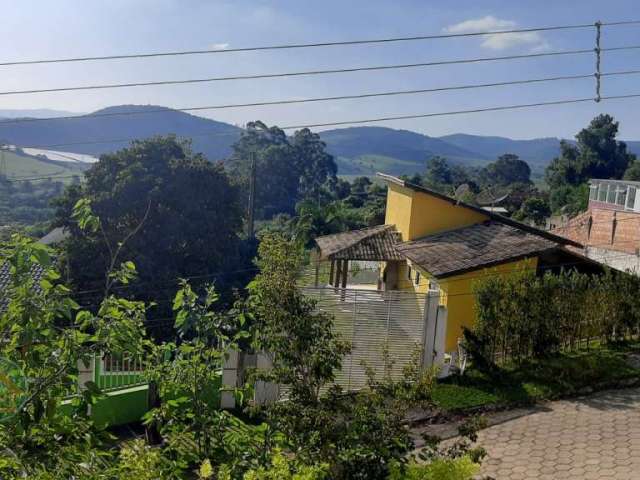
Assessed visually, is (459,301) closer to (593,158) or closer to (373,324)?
(373,324)

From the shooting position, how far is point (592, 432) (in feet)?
27.1

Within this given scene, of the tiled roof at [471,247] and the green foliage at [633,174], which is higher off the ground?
the green foliage at [633,174]

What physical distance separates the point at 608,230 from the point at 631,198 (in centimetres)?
349

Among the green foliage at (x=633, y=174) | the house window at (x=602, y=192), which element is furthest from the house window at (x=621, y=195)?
the green foliage at (x=633, y=174)

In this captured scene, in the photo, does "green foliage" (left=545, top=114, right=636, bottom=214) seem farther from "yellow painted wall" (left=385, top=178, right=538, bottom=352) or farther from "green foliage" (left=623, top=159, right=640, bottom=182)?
"yellow painted wall" (left=385, top=178, right=538, bottom=352)

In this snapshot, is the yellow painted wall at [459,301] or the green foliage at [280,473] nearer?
the green foliage at [280,473]

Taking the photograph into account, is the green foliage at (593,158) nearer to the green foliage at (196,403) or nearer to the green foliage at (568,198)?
the green foliage at (568,198)

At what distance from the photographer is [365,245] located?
15.2m

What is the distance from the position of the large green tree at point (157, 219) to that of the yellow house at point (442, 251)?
6.62 meters

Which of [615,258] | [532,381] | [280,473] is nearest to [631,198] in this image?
[615,258]

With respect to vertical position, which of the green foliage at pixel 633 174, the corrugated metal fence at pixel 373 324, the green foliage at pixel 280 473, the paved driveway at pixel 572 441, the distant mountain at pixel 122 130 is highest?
the distant mountain at pixel 122 130

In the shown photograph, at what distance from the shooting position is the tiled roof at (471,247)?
11719 millimetres

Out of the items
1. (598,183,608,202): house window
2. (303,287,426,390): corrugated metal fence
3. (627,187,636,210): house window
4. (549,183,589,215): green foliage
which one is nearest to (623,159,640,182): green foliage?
(549,183,589,215): green foliage

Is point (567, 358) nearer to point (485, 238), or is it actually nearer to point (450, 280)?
point (450, 280)
